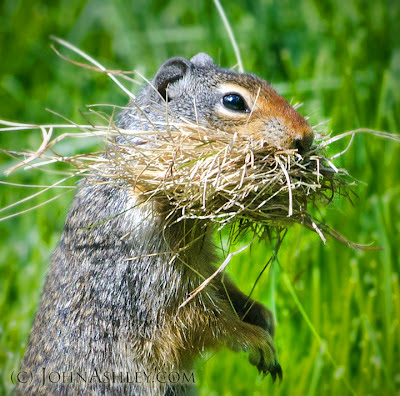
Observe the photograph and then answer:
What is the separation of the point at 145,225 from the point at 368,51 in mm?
3143

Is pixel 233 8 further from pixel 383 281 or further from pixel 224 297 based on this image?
pixel 224 297

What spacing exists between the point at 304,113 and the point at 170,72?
70 cm

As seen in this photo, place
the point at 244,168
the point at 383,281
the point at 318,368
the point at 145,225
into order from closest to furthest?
the point at 244,168 < the point at 145,225 < the point at 318,368 < the point at 383,281

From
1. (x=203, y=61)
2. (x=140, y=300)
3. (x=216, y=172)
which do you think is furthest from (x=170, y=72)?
(x=140, y=300)

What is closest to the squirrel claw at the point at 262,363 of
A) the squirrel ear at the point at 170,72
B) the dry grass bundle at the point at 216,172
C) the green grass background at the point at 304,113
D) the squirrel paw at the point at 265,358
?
the squirrel paw at the point at 265,358

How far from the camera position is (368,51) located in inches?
193

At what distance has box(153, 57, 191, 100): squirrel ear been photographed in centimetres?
265

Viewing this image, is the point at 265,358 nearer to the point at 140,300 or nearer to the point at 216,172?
the point at 140,300

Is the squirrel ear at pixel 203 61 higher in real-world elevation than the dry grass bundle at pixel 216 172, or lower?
higher

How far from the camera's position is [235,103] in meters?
2.47

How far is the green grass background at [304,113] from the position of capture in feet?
10.5

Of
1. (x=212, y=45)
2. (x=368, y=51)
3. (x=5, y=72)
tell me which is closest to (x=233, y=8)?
(x=212, y=45)

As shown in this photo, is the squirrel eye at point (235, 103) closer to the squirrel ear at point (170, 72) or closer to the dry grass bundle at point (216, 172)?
the dry grass bundle at point (216, 172)

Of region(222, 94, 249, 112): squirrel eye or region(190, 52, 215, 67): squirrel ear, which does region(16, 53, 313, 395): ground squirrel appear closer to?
region(222, 94, 249, 112): squirrel eye
